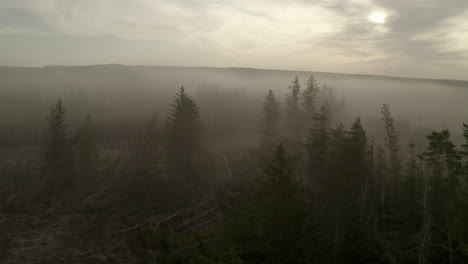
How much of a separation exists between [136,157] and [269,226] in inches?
1046

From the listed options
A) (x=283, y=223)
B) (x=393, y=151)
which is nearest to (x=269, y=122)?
(x=393, y=151)

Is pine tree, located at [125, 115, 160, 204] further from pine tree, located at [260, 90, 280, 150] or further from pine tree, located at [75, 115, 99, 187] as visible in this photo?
pine tree, located at [260, 90, 280, 150]

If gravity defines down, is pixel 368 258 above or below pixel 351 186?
below

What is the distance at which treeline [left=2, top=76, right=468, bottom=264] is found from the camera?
2036cm

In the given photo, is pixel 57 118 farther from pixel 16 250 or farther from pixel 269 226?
pixel 269 226

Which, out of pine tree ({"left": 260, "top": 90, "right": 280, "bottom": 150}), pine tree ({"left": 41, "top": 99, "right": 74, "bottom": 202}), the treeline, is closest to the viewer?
the treeline

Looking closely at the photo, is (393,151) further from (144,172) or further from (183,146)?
(144,172)

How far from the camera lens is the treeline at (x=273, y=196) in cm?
2036

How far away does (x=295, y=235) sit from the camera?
19.7 metres

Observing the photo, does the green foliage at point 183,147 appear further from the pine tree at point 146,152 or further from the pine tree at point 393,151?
the pine tree at point 393,151

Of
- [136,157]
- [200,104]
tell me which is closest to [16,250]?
[136,157]

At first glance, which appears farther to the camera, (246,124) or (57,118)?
(246,124)

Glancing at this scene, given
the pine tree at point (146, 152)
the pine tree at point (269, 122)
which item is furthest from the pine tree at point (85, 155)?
the pine tree at point (269, 122)

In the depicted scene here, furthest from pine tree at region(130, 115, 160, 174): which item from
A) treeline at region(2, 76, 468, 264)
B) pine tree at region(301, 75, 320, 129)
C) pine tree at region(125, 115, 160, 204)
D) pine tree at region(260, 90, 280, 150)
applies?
pine tree at region(301, 75, 320, 129)
